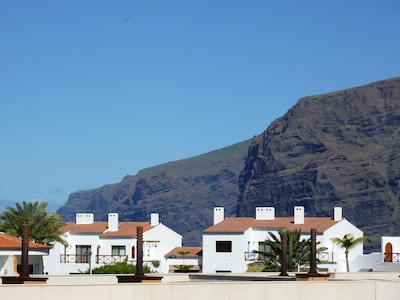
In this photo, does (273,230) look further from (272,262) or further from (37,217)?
(37,217)

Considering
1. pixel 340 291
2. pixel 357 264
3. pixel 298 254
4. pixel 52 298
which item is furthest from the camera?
pixel 357 264

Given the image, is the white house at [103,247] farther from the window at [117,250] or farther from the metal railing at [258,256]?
the metal railing at [258,256]

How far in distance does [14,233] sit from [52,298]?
Answer: 2504 inches

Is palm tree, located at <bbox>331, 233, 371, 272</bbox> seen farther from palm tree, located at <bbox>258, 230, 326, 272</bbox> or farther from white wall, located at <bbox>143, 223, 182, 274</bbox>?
white wall, located at <bbox>143, 223, 182, 274</bbox>

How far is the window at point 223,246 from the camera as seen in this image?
106188mm

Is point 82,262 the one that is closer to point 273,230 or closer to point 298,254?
point 273,230

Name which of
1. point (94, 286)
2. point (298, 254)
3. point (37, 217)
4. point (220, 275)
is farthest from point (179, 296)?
point (37, 217)

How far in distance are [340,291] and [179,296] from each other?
6.31 metres

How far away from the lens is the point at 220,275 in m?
48.3

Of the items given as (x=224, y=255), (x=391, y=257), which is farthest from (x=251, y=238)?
(x=391, y=257)

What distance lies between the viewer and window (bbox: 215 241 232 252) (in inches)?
4181

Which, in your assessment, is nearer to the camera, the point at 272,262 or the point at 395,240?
the point at 272,262

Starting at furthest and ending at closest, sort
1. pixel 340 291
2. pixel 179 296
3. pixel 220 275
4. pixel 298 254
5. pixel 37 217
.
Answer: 1. pixel 37 217
2. pixel 298 254
3. pixel 220 275
4. pixel 340 291
5. pixel 179 296

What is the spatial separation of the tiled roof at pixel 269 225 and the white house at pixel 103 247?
646cm
